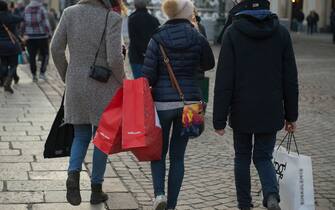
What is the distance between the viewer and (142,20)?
10156mm

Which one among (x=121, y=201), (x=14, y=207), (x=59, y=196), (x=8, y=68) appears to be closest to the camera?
(x=14, y=207)

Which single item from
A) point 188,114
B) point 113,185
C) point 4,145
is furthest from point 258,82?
point 4,145

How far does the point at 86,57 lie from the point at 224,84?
1.20 metres

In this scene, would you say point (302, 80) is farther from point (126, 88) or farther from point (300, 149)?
point (126, 88)

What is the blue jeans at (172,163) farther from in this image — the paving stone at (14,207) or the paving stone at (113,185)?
the paving stone at (14,207)

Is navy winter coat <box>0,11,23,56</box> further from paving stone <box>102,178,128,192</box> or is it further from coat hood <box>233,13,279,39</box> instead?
coat hood <box>233,13,279,39</box>

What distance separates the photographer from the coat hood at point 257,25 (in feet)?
16.3

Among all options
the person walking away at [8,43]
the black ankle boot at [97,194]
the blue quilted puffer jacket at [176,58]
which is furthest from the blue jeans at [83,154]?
the person walking away at [8,43]

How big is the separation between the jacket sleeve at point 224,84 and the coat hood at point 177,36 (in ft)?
0.94

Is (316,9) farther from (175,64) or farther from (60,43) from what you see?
(175,64)

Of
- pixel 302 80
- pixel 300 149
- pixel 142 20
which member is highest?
pixel 142 20

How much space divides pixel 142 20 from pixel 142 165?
3.36 meters

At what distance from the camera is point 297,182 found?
16.6 feet

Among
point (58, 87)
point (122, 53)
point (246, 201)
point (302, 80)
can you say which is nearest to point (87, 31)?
point (122, 53)
